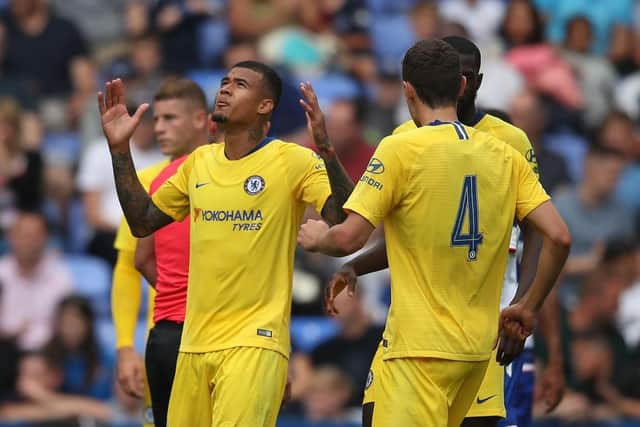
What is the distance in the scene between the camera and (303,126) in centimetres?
1605

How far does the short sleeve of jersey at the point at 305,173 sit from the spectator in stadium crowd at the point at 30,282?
6.52 meters

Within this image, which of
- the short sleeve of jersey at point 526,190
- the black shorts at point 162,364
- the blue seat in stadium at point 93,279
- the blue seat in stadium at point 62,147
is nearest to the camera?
the short sleeve of jersey at point 526,190

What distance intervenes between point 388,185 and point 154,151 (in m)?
7.57

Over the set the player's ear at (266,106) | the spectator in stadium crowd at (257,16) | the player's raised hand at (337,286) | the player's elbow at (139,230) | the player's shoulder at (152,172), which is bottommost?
the player's raised hand at (337,286)

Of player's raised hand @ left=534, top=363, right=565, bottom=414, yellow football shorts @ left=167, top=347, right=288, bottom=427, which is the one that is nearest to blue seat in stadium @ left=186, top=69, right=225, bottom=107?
player's raised hand @ left=534, top=363, right=565, bottom=414

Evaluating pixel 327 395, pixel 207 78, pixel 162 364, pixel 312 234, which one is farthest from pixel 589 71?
pixel 312 234

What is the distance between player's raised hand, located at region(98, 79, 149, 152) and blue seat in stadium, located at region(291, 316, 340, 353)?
6356 mm

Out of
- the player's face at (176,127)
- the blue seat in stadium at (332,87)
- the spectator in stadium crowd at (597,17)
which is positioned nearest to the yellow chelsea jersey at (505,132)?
the player's face at (176,127)

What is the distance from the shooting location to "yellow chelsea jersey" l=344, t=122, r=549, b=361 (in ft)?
24.5

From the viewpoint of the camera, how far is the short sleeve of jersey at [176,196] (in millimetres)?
8539

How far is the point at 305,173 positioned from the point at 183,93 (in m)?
1.88

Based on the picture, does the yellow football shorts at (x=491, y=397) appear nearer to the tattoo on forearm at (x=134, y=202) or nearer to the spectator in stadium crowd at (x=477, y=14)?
the tattoo on forearm at (x=134, y=202)

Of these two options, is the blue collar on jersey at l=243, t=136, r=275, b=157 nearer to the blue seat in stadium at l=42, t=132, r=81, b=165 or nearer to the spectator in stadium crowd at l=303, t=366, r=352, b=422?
the spectator in stadium crowd at l=303, t=366, r=352, b=422

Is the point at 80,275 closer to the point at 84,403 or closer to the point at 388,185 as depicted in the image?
the point at 84,403
